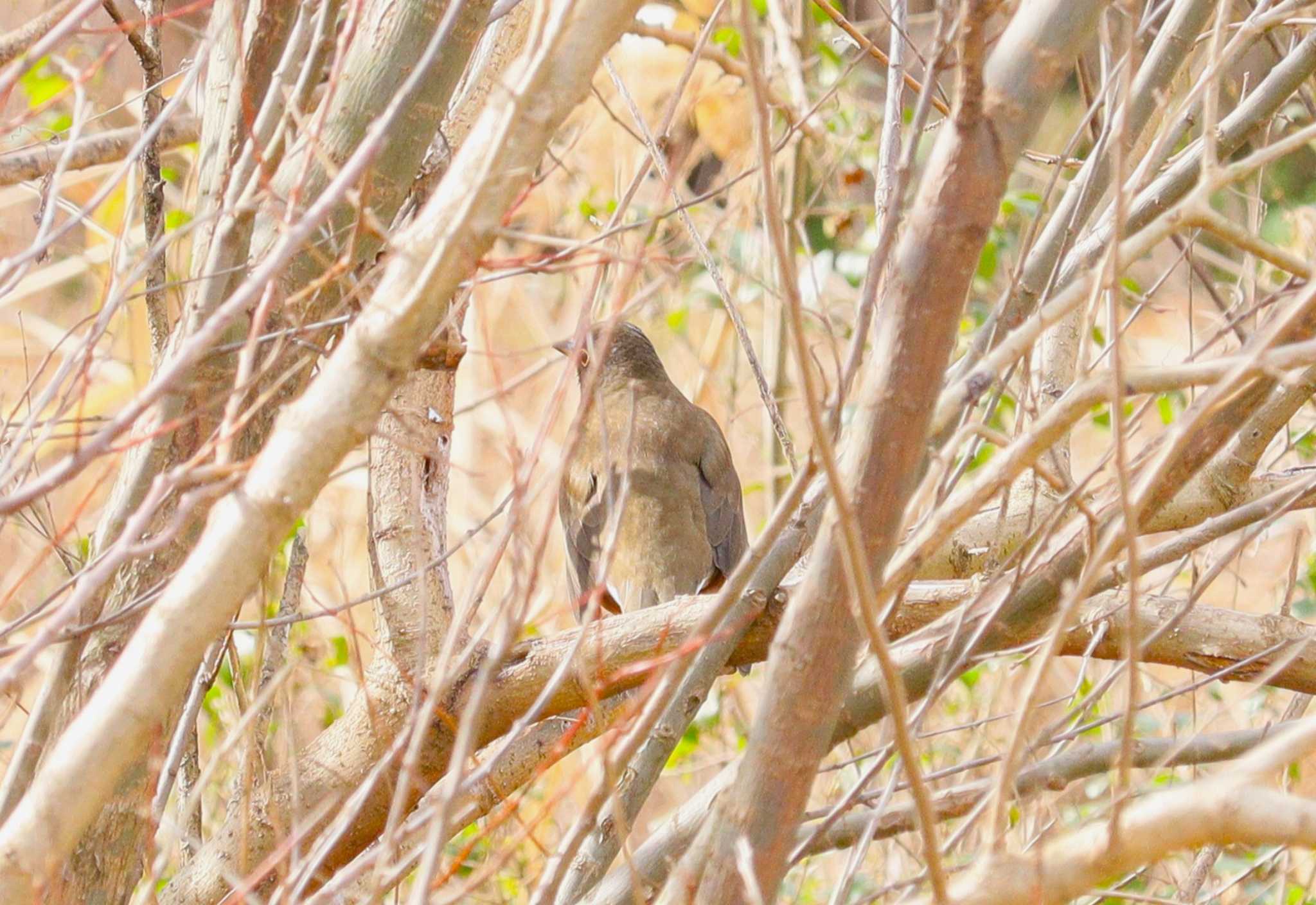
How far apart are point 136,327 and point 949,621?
6.39m

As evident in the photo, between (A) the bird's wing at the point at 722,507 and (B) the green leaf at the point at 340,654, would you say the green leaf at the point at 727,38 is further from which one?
(B) the green leaf at the point at 340,654

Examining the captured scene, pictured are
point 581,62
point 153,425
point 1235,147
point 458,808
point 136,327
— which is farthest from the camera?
point 136,327

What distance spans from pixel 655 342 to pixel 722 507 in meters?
3.82

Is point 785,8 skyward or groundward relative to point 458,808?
skyward

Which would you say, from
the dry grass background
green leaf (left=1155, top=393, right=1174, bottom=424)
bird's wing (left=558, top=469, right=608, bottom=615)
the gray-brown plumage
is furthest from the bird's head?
green leaf (left=1155, top=393, right=1174, bottom=424)

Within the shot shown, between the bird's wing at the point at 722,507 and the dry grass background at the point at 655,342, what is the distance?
0.63 m

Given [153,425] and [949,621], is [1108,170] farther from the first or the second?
[153,425]

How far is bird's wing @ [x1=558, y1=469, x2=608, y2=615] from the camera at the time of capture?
5.10 m

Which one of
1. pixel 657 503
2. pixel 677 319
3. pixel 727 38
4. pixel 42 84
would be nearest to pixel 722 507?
pixel 657 503

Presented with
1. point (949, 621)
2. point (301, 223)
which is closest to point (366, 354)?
point (301, 223)

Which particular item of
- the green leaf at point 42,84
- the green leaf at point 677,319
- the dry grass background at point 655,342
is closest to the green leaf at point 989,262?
the dry grass background at point 655,342

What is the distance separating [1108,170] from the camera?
2930 millimetres

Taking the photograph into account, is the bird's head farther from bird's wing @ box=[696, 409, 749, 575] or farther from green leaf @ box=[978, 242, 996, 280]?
green leaf @ box=[978, 242, 996, 280]

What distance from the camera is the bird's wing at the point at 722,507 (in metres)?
4.98
